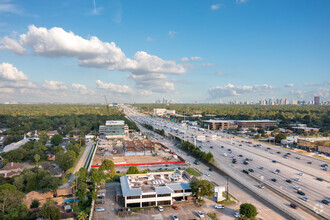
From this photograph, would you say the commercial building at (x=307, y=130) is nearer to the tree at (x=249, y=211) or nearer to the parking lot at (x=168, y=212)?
the parking lot at (x=168, y=212)

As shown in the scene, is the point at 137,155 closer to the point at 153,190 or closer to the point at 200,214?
the point at 153,190

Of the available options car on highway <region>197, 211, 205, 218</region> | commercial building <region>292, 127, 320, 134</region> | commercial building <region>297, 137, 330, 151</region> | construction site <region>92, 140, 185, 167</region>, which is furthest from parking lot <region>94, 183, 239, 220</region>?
commercial building <region>292, 127, 320, 134</region>

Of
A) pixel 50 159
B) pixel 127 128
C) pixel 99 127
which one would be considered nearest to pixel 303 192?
pixel 50 159

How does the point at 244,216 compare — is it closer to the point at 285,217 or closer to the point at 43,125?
the point at 285,217

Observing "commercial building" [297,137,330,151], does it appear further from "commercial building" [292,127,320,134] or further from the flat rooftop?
the flat rooftop

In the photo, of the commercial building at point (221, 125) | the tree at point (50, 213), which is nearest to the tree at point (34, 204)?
the tree at point (50, 213)

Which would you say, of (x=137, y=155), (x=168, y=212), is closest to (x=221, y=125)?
(x=137, y=155)
